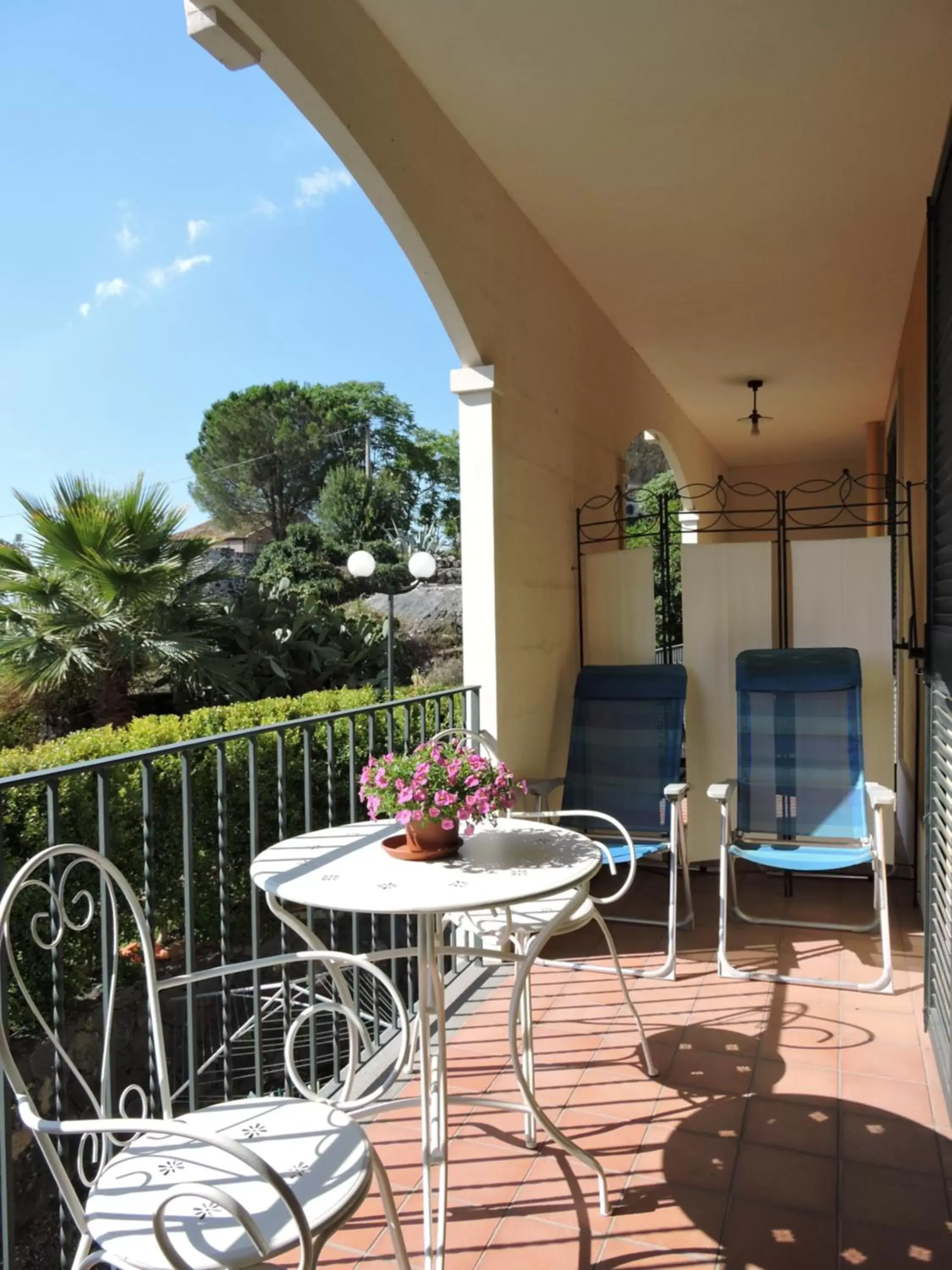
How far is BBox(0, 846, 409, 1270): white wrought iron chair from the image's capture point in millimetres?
1036

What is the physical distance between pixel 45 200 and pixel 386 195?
30086 millimetres

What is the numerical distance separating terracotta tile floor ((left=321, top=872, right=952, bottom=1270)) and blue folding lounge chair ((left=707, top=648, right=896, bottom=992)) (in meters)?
0.46

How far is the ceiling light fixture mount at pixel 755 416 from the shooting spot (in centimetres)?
661

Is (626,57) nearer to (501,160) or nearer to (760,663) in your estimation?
(501,160)

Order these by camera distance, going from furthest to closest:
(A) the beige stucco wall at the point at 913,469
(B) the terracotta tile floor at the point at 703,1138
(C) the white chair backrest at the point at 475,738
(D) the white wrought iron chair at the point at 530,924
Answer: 1. (A) the beige stucco wall at the point at 913,469
2. (C) the white chair backrest at the point at 475,738
3. (D) the white wrought iron chair at the point at 530,924
4. (B) the terracotta tile floor at the point at 703,1138

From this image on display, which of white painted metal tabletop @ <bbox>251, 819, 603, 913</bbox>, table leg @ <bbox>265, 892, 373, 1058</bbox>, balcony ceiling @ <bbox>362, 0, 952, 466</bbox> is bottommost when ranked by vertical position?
table leg @ <bbox>265, 892, 373, 1058</bbox>

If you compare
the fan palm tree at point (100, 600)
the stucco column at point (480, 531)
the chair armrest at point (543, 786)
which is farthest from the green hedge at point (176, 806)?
the fan palm tree at point (100, 600)

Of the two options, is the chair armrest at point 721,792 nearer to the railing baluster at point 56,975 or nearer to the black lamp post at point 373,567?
the railing baluster at point 56,975

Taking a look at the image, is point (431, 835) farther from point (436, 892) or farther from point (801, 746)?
point (801, 746)

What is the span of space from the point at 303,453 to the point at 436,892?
2609 cm

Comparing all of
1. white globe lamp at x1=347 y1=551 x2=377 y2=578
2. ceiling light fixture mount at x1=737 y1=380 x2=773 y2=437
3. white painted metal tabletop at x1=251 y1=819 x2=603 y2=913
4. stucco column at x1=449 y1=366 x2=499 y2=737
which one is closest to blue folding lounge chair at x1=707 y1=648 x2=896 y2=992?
stucco column at x1=449 y1=366 x2=499 y2=737

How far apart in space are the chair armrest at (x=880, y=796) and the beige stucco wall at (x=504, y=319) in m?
1.31

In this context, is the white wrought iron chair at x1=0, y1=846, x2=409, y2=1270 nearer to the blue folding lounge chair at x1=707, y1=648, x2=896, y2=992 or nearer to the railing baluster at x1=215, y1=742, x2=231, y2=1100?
the railing baluster at x1=215, y1=742, x2=231, y2=1100

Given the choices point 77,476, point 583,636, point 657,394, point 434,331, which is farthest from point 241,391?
point 583,636
